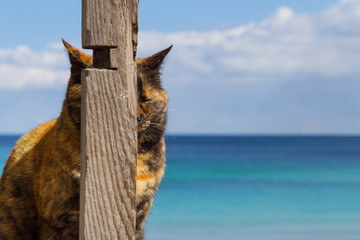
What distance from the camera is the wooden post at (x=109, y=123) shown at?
1775 mm

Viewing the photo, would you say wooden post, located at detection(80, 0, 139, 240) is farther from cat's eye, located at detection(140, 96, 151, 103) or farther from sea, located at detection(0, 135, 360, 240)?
sea, located at detection(0, 135, 360, 240)

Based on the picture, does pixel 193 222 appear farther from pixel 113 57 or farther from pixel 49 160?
pixel 113 57

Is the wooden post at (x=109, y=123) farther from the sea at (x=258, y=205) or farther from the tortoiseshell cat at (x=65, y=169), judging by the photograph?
the sea at (x=258, y=205)

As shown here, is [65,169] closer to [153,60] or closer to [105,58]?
[153,60]

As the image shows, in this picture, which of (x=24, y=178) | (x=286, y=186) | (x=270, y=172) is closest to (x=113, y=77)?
(x=24, y=178)

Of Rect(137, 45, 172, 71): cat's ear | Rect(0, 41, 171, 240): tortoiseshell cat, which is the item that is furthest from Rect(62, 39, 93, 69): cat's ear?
Rect(137, 45, 172, 71): cat's ear

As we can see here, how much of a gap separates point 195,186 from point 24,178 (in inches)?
973

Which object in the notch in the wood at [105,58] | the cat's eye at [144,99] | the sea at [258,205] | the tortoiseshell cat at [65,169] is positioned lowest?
the sea at [258,205]

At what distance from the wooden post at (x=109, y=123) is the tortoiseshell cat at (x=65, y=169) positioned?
0.90 metres

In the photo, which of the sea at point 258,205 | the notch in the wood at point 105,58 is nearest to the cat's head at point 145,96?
the sea at point 258,205

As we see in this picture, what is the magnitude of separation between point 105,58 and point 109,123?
0.79ft

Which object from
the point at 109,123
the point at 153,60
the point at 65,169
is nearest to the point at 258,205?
the point at 153,60

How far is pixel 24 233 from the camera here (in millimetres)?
3305

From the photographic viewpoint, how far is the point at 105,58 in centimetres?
180
